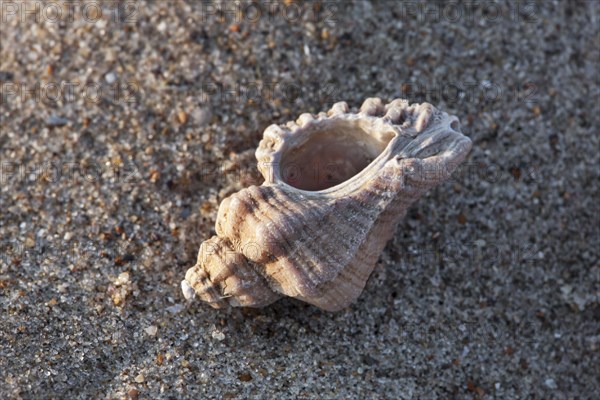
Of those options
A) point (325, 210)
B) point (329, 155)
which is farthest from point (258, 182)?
point (325, 210)

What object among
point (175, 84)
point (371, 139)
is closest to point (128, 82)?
point (175, 84)

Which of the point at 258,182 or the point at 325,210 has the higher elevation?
the point at 325,210

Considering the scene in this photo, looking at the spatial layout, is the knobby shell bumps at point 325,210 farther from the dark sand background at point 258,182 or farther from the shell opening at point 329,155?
the dark sand background at point 258,182

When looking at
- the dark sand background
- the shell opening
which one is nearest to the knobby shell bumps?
the shell opening

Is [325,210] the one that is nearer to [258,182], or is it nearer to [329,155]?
[329,155]

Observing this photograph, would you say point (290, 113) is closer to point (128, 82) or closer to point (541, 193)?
point (128, 82)

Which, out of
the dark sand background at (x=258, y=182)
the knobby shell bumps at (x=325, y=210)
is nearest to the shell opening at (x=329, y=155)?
the knobby shell bumps at (x=325, y=210)

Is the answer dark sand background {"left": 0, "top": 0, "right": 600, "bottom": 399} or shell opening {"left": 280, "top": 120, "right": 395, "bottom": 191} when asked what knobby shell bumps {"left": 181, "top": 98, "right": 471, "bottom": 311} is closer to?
shell opening {"left": 280, "top": 120, "right": 395, "bottom": 191}
